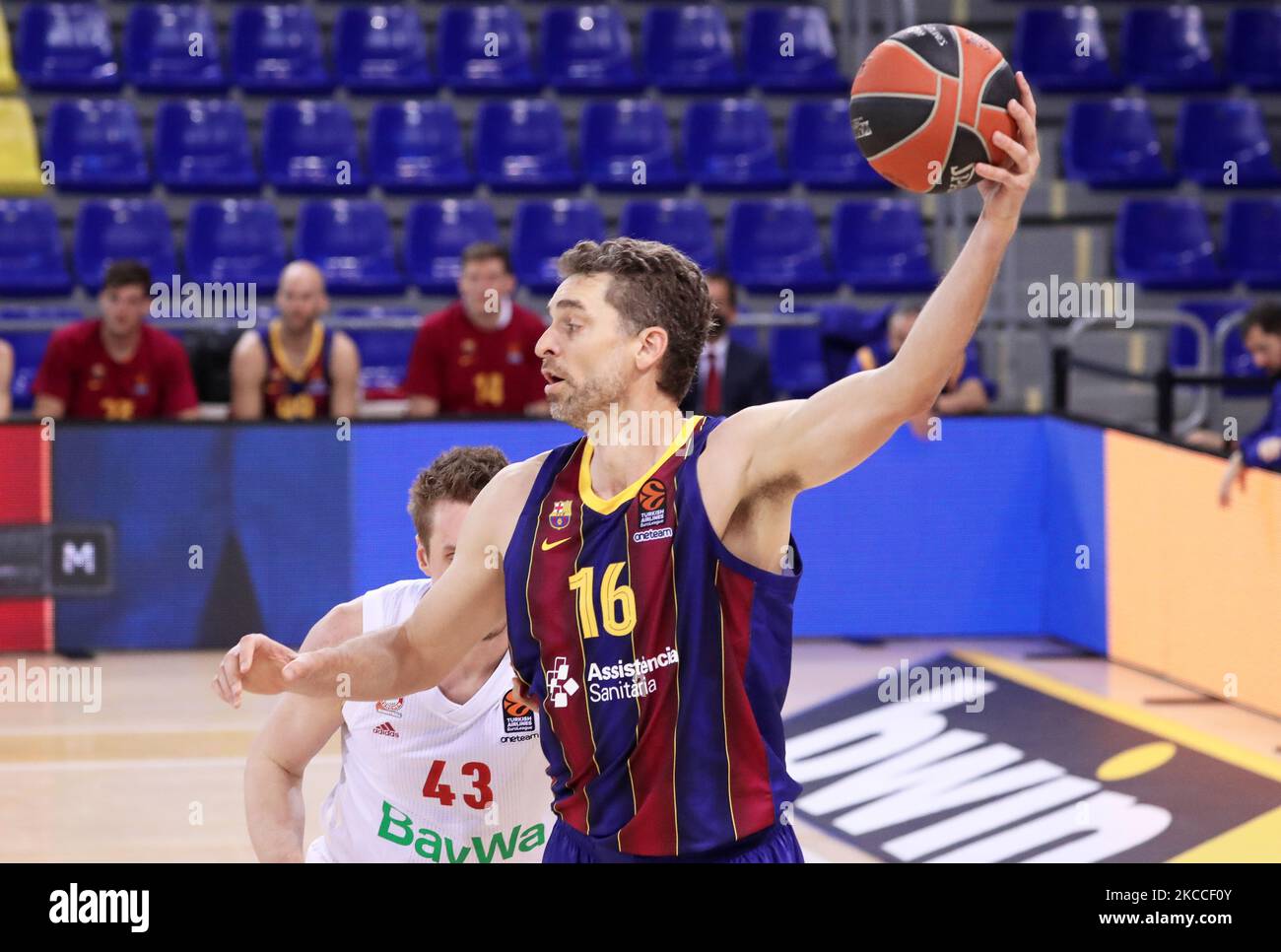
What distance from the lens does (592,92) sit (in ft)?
40.3

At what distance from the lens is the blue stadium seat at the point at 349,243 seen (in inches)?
438

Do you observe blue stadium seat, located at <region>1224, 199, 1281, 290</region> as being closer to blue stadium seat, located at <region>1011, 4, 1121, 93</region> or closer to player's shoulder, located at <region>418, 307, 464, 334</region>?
blue stadium seat, located at <region>1011, 4, 1121, 93</region>

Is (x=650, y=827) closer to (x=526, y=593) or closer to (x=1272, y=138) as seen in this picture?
(x=526, y=593)

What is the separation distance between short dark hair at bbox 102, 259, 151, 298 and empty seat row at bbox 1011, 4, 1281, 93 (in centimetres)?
634

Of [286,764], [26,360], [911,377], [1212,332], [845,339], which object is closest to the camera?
[911,377]

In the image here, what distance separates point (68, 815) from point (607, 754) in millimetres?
4057

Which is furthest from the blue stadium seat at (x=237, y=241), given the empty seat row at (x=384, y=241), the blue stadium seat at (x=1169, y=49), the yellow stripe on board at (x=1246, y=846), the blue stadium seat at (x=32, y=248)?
the yellow stripe on board at (x=1246, y=846)

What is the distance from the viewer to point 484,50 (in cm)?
1208

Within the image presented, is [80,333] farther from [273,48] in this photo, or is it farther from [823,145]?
[823,145]

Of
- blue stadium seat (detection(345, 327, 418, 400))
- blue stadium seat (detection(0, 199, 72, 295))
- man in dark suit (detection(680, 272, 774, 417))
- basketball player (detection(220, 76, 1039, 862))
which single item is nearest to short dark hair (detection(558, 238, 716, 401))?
basketball player (detection(220, 76, 1039, 862))

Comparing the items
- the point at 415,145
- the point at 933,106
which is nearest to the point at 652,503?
the point at 933,106

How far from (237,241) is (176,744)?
450 cm

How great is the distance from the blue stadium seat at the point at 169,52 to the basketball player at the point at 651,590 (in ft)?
31.2

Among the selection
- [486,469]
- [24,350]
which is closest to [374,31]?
[24,350]
